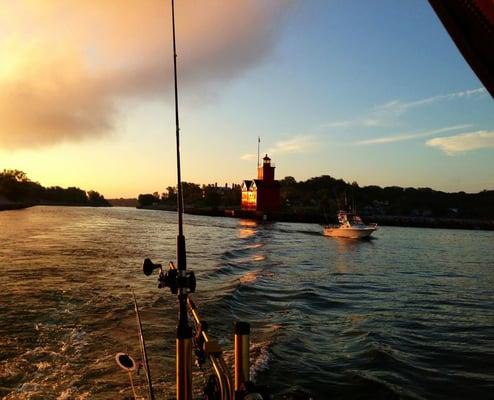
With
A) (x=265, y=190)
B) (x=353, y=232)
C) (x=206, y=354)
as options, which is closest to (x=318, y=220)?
(x=265, y=190)

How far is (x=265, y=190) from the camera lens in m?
119

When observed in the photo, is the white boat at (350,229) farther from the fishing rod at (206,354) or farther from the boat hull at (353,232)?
the fishing rod at (206,354)

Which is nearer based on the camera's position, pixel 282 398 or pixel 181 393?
pixel 181 393

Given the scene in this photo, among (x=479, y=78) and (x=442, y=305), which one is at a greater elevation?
(x=479, y=78)

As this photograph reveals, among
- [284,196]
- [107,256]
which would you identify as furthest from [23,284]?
[284,196]

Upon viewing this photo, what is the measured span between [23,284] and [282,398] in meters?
14.0

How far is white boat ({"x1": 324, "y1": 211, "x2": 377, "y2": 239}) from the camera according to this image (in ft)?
205

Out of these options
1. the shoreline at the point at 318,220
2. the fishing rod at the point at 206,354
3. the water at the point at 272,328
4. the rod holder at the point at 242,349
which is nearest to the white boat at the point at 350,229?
the water at the point at 272,328

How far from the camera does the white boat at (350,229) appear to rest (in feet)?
205

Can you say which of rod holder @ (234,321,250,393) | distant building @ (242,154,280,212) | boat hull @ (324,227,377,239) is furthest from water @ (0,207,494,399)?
distant building @ (242,154,280,212)

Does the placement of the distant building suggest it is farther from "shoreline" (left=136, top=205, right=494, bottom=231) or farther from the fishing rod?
the fishing rod

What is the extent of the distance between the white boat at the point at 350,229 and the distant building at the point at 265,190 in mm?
48718

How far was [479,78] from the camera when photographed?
2.53 metres

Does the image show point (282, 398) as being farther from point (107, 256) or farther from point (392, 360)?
point (107, 256)
